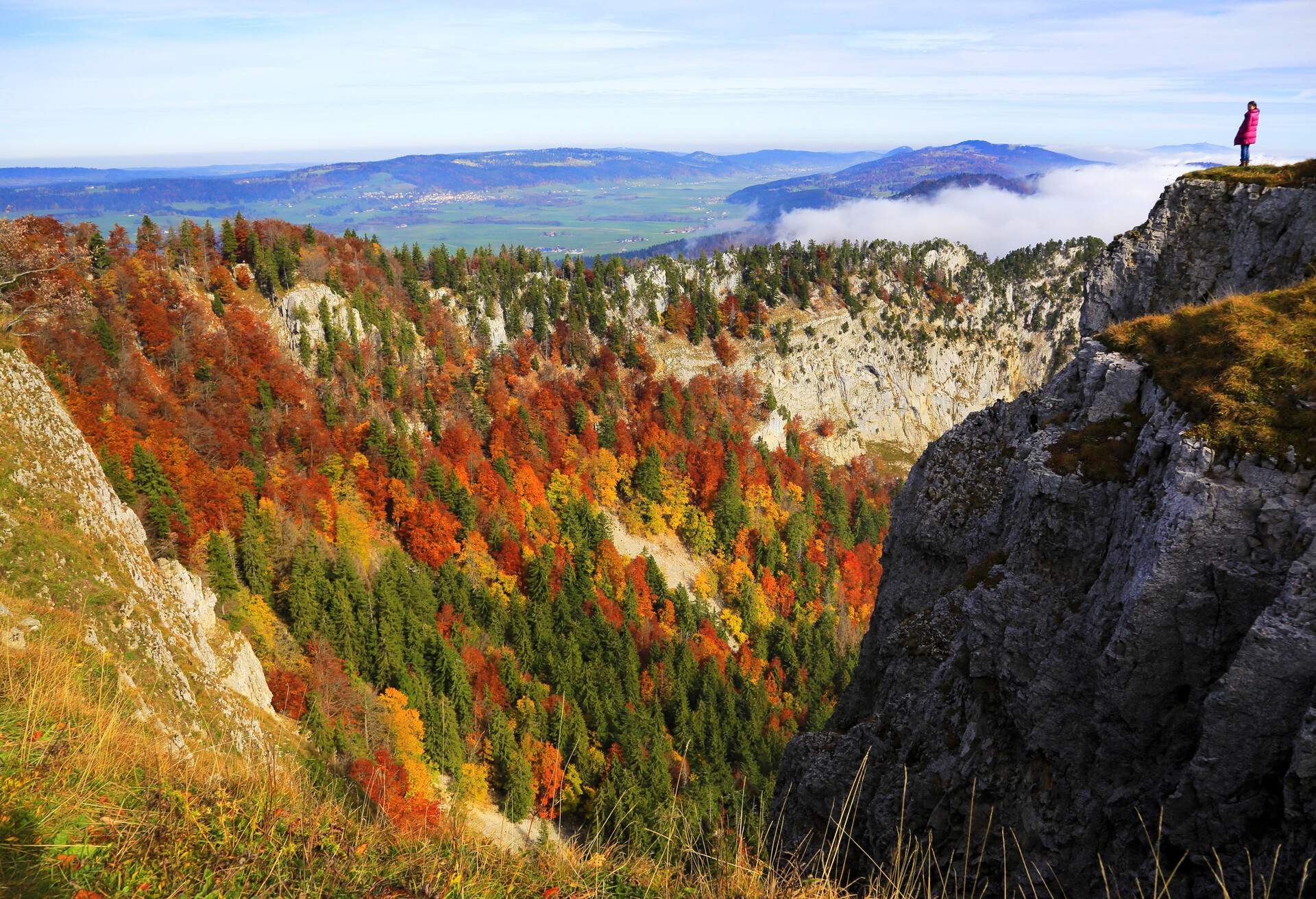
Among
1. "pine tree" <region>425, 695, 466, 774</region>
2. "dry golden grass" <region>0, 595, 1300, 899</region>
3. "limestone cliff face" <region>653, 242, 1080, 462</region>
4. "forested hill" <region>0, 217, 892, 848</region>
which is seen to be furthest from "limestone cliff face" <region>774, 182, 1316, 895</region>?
"limestone cliff face" <region>653, 242, 1080, 462</region>

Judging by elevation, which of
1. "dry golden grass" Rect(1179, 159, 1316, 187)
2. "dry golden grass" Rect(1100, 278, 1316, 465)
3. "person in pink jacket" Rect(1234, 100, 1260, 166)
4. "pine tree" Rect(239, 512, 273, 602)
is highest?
"person in pink jacket" Rect(1234, 100, 1260, 166)

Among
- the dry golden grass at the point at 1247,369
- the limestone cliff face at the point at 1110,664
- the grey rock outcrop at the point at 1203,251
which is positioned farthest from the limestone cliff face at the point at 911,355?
the dry golden grass at the point at 1247,369

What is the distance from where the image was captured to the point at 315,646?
56.1 meters

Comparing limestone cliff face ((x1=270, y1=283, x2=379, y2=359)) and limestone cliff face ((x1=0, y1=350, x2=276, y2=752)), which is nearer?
limestone cliff face ((x1=0, y1=350, x2=276, y2=752))

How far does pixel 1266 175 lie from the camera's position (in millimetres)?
25453

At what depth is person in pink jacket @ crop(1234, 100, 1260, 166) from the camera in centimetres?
2603

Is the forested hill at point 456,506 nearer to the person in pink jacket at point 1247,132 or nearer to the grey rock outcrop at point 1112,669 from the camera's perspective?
the grey rock outcrop at point 1112,669

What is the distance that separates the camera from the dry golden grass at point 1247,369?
44.5 feet

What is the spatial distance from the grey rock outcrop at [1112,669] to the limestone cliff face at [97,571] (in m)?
18.0

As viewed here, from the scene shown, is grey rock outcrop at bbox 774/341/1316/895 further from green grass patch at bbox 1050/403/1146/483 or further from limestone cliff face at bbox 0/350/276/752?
limestone cliff face at bbox 0/350/276/752

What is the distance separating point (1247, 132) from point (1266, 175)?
93.2 inches

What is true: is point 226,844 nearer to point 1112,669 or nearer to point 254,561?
point 1112,669

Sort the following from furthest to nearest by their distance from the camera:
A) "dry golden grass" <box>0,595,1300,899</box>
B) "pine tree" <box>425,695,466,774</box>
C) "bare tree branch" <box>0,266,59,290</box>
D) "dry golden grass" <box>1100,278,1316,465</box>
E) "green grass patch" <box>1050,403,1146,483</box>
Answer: "pine tree" <box>425,695,466,774</box> < "bare tree branch" <box>0,266,59,290</box> < "green grass patch" <box>1050,403,1146,483</box> < "dry golden grass" <box>1100,278,1316,465</box> < "dry golden grass" <box>0,595,1300,899</box>

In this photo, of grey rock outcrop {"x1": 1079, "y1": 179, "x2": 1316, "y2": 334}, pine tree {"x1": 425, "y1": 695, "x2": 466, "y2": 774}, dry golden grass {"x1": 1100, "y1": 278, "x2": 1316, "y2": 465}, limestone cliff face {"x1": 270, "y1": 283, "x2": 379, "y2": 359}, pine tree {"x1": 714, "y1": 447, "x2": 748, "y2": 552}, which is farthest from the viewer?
pine tree {"x1": 714, "y1": 447, "x2": 748, "y2": 552}
